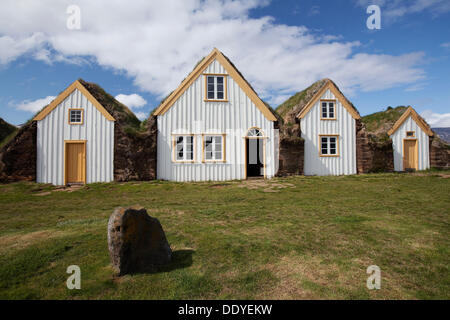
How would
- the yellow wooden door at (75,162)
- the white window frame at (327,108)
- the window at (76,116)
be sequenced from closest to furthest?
the yellow wooden door at (75,162), the window at (76,116), the white window frame at (327,108)

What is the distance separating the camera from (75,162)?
1531 centimetres

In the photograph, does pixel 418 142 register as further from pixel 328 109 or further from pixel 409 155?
pixel 328 109

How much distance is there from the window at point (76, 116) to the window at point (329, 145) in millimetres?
16710

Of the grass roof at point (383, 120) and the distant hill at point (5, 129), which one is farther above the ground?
the grass roof at point (383, 120)

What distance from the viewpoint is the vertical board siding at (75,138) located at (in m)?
15.0

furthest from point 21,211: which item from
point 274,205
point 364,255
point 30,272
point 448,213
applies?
point 448,213

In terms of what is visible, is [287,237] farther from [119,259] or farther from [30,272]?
[30,272]

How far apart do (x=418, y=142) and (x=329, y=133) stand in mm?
8195

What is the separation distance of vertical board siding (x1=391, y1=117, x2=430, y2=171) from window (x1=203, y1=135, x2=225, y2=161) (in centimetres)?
1433

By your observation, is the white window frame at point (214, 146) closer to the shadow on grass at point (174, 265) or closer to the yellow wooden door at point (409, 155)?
the shadow on grass at point (174, 265)

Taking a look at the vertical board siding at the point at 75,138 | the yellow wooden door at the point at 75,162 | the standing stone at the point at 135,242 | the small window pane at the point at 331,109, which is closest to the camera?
the standing stone at the point at 135,242

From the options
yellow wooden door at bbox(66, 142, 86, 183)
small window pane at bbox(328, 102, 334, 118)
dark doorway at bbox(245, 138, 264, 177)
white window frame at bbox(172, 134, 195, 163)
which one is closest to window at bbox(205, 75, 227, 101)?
white window frame at bbox(172, 134, 195, 163)

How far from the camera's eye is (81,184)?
596 inches
